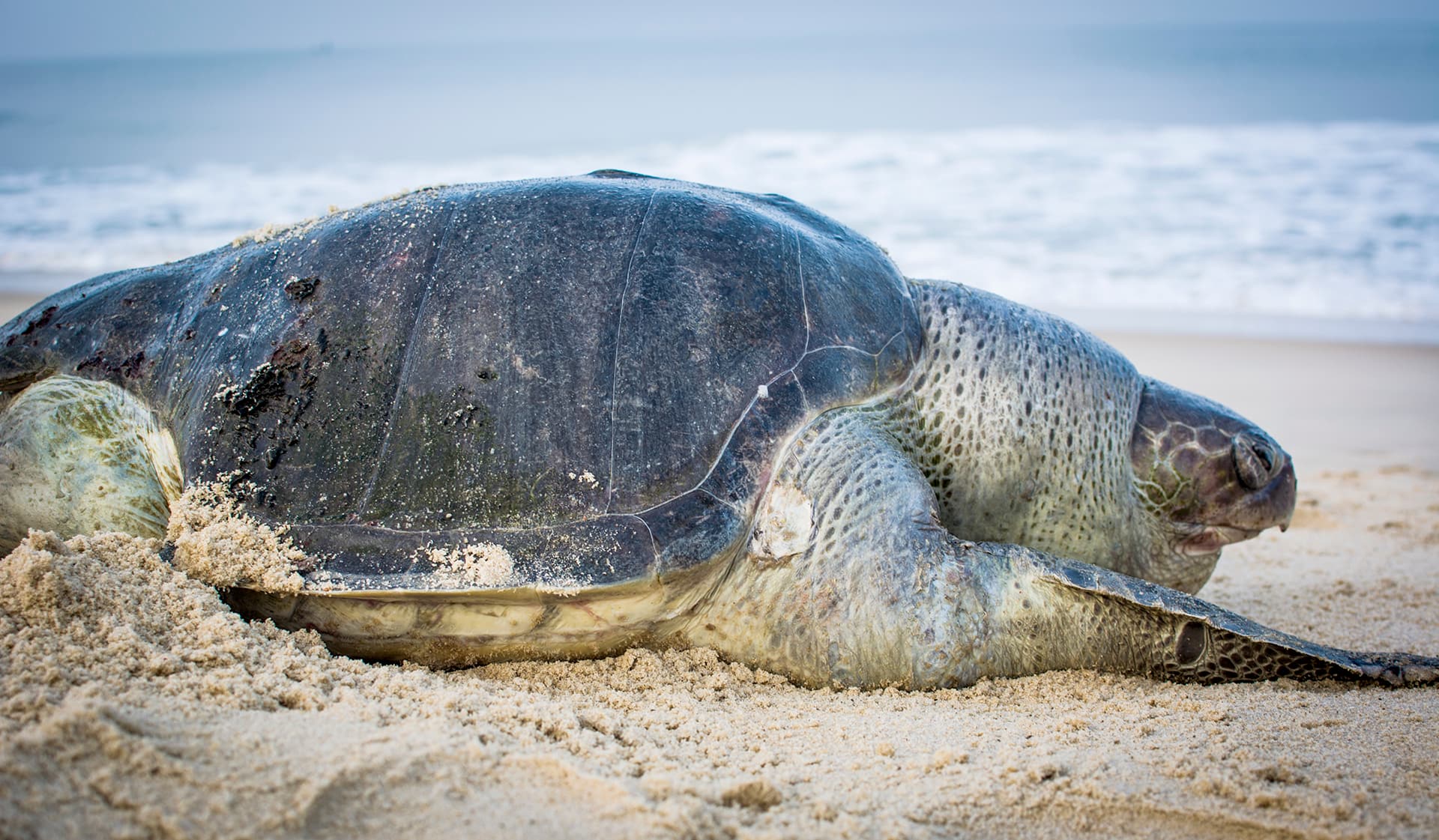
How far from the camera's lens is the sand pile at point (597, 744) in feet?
4.36

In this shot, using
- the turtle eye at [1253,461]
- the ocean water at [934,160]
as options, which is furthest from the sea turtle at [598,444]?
the ocean water at [934,160]

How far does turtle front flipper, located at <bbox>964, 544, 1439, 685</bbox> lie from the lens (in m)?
2.10

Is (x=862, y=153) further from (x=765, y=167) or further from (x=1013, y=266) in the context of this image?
(x=1013, y=266)

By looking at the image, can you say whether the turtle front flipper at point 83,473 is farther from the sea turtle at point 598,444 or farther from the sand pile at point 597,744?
the sand pile at point 597,744

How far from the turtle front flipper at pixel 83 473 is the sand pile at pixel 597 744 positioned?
1.17ft

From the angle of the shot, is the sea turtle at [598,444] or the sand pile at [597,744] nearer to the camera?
the sand pile at [597,744]

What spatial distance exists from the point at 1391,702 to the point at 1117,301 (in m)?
6.34

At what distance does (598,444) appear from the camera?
6.97ft

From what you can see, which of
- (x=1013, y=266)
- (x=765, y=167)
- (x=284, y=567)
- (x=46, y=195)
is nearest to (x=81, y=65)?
(x=46, y=195)

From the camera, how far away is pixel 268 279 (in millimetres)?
2412

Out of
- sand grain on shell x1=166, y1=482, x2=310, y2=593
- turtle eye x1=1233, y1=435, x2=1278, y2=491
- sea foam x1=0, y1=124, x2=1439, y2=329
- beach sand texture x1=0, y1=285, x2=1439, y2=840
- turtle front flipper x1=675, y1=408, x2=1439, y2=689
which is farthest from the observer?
sea foam x1=0, y1=124, x2=1439, y2=329

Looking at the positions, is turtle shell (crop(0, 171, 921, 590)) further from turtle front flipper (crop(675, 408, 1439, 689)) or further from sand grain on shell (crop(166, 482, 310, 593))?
turtle front flipper (crop(675, 408, 1439, 689))

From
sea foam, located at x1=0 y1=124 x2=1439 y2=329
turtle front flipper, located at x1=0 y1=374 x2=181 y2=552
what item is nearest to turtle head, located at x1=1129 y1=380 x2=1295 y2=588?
turtle front flipper, located at x1=0 y1=374 x2=181 y2=552

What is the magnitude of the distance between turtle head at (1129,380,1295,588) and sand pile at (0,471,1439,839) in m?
0.76
